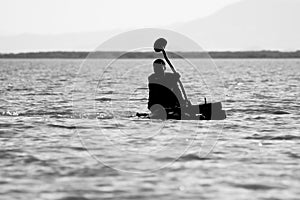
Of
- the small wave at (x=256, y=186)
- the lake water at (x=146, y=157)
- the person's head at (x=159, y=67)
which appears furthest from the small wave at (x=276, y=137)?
the small wave at (x=256, y=186)

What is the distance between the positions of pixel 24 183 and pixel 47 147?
4.54 meters

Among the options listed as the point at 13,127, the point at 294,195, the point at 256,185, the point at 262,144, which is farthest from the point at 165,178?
the point at 13,127

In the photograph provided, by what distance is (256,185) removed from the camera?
12.8m

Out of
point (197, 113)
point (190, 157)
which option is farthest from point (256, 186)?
point (197, 113)

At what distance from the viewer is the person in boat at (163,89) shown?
20677mm

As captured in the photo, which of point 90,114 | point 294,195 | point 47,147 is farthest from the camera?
point 90,114

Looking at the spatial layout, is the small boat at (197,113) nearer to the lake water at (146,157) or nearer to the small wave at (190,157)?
the lake water at (146,157)

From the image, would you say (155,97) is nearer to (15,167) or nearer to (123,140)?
(123,140)

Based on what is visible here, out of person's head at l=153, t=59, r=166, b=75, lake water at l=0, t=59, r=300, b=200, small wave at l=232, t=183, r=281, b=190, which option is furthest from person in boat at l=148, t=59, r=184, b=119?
small wave at l=232, t=183, r=281, b=190

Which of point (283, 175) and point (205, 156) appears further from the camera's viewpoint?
point (205, 156)

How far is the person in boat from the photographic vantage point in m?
20.7

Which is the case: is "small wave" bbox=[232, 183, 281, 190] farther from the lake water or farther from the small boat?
the small boat

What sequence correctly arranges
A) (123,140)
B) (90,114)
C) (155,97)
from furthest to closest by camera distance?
(90,114) → (155,97) → (123,140)

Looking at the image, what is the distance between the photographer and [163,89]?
20.9 m
